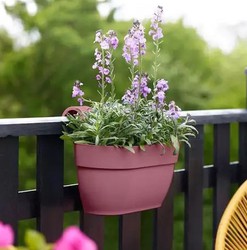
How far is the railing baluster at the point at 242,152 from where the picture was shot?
2301 millimetres

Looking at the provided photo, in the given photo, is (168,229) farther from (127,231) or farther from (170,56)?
(170,56)

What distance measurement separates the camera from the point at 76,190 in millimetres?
1718

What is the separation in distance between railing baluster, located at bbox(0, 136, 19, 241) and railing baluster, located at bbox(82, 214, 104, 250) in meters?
0.29

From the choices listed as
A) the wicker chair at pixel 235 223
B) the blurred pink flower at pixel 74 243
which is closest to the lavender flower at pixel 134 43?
the wicker chair at pixel 235 223

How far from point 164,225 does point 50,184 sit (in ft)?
1.73

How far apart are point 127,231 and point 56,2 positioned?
533 cm

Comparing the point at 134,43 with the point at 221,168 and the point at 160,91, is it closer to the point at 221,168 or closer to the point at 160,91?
the point at 160,91

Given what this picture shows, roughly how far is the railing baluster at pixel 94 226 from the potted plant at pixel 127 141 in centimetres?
19

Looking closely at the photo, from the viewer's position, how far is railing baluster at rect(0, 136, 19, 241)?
154 cm

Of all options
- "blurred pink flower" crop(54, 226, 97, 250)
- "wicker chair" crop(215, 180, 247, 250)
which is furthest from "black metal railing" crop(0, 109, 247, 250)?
"blurred pink flower" crop(54, 226, 97, 250)

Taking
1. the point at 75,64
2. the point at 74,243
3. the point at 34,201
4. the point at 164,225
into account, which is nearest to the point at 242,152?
the point at 164,225

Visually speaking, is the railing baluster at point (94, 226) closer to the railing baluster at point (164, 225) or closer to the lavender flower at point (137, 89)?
the railing baluster at point (164, 225)

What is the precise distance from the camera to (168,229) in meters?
1.98

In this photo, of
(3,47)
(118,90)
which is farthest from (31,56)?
(118,90)
